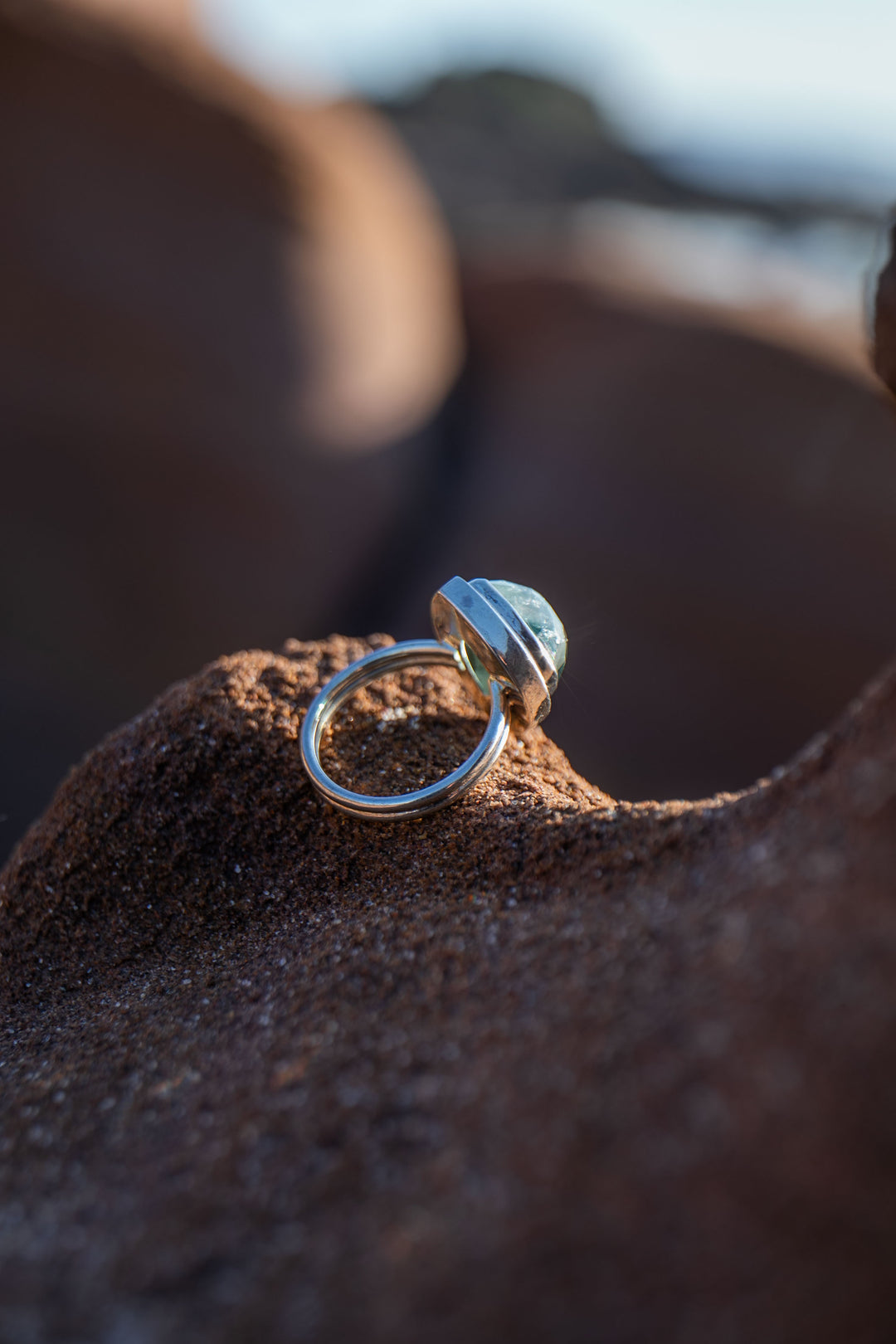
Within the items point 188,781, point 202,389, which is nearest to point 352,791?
point 188,781

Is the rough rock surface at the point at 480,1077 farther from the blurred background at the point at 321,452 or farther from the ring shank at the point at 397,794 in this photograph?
the blurred background at the point at 321,452

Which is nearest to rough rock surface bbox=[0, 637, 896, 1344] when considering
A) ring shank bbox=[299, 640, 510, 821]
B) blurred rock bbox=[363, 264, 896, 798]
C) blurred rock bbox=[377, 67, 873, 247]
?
ring shank bbox=[299, 640, 510, 821]

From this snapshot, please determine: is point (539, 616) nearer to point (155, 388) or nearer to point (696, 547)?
point (696, 547)

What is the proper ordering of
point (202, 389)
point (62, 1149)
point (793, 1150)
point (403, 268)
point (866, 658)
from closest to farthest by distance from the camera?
point (793, 1150) < point (62, 1149) < point (866, 658) < point (202, 389) < point (403, 268)

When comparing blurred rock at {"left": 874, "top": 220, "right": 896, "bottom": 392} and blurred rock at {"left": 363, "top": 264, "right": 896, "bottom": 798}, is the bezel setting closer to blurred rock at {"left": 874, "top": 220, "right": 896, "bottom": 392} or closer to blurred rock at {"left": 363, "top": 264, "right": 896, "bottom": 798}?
blurred rock at {"left": 874, "top": 220, "right": 896, "bottom": 392}

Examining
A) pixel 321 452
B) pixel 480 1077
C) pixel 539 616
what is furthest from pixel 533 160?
pixel 480 1077

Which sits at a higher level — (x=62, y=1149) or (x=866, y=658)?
(x=62, y=1149)

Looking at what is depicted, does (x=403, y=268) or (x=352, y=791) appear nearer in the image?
(x=352, y=791)

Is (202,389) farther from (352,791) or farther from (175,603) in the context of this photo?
(352,791)
